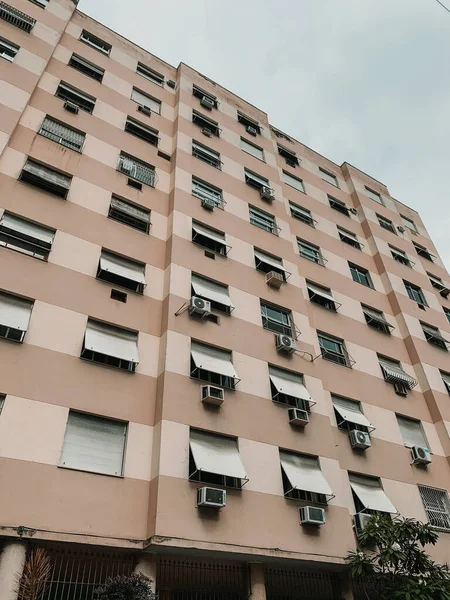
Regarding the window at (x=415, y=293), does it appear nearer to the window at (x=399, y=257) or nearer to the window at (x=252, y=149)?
the window at (x=399, y=257)

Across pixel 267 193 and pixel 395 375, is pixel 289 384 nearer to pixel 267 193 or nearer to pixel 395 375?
pixel 395 375

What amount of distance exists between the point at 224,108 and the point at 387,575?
19117 millimetres

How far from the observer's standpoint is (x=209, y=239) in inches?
597

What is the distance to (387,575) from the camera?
1088cm

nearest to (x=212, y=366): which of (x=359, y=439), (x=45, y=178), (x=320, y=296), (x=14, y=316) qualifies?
(x=14, y=316)

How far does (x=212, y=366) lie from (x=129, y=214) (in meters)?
5.72

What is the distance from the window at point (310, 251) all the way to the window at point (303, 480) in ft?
29.1

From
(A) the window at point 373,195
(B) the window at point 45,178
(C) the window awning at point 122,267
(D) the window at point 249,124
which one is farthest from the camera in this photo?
(A) the window at point 373,195

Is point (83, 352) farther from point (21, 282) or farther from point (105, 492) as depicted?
point (105, 492)

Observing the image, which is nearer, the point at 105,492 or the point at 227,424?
the point at 105,492

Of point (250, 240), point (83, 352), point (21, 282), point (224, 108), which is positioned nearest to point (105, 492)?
point (83, 352)

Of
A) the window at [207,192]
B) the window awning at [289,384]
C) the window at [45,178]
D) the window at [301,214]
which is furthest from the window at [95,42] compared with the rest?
the window awning at [289,384]

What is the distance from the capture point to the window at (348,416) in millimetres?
14289

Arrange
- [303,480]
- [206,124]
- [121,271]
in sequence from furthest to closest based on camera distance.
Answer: [206,124] < [121,271] < [303,480]
